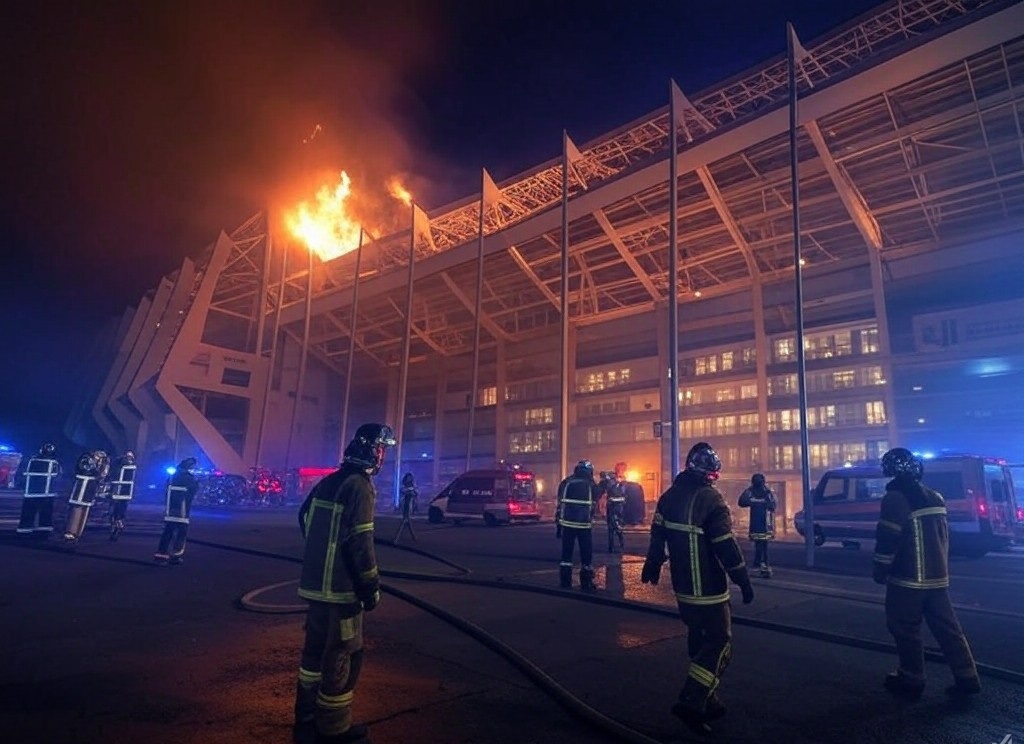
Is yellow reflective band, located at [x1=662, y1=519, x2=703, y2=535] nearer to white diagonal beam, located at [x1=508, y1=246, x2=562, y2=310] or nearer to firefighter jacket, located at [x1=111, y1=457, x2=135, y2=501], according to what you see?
firefighter jacket, located at [x1=111, y1=457, x2=135, y2=501]

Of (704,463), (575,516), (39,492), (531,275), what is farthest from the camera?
(531,275)

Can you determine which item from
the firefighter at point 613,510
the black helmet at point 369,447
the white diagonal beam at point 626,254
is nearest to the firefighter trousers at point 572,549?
the firefighter at point 613,510

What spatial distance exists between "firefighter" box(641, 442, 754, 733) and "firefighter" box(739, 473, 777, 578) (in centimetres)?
688

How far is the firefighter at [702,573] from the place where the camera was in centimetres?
394

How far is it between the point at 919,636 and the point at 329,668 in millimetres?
4269

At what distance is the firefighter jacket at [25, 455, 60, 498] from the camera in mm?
12203

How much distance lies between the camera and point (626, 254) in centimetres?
3662

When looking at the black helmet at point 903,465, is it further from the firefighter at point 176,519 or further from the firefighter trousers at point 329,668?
the firefighter at point 176,519

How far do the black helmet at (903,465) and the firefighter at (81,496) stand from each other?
13277 mm

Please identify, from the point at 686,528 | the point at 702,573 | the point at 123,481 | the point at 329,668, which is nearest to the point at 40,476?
the point at 123,481

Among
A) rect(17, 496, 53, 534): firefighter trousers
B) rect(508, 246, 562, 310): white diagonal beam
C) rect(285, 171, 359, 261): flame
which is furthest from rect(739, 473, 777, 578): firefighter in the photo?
rect(285, 171, 359, 261): flame

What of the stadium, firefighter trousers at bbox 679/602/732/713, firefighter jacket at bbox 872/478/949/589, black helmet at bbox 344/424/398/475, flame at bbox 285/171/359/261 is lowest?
firefighter trousers at bbox 679/602/732/713

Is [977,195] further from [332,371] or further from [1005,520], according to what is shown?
[332,371]

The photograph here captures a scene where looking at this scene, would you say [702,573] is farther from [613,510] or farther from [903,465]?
[613,510]
